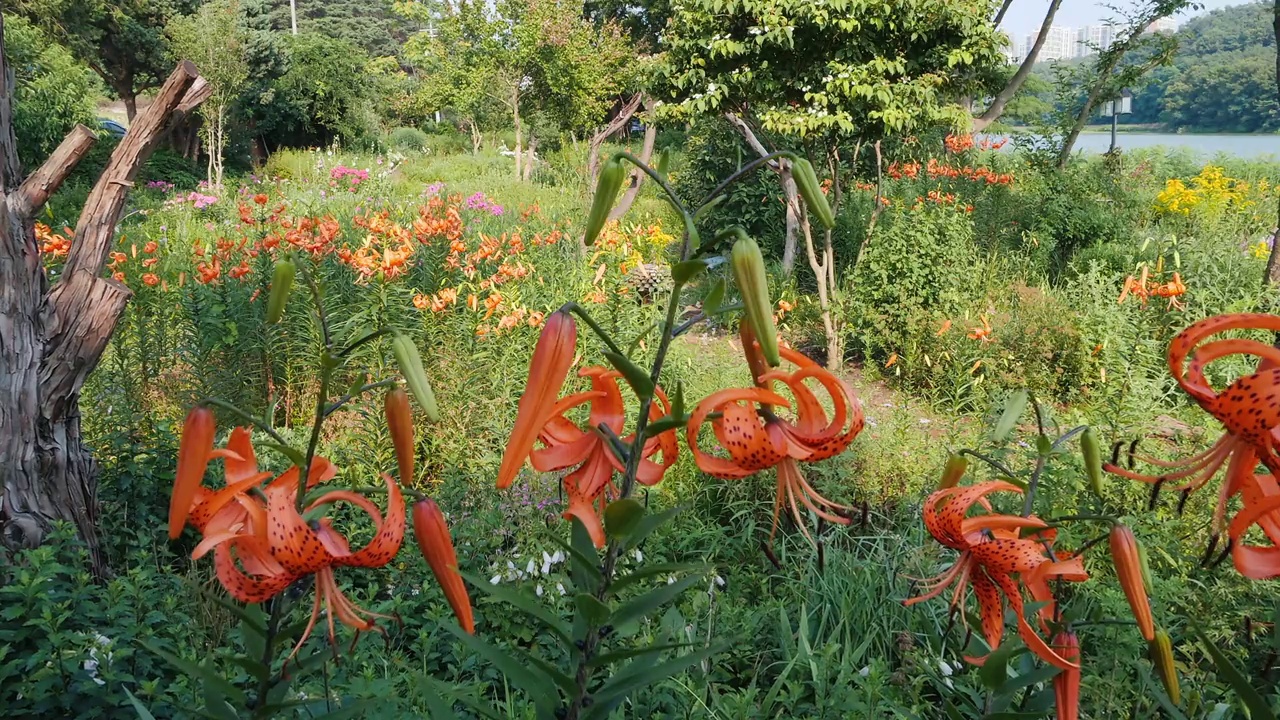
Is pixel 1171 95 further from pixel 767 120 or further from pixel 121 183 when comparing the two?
pixel 121 183

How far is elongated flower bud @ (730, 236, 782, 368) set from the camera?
60cm

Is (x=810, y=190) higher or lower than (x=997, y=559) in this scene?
higher

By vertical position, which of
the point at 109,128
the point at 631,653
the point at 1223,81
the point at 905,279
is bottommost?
the point at 905,279

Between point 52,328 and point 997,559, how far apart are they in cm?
201

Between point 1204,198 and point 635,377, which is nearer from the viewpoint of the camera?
point 635,377

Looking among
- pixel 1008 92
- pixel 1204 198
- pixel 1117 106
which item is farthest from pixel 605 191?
pixel 1117 106

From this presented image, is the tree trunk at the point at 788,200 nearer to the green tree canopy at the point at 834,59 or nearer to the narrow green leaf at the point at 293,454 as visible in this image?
the green tree canopy at the point at 834,59

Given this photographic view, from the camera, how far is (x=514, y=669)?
715 millimetres

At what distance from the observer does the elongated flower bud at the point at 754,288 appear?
60 cm

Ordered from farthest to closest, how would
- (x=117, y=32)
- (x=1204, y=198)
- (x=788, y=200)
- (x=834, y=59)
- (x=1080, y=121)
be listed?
(x=117, y=32)
(x=1080, y=121)
(x=1204, y=198)
(x=788, y=200)
(x=834, y=59)

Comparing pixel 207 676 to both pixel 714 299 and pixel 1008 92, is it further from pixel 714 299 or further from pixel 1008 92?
pixel 1008 92

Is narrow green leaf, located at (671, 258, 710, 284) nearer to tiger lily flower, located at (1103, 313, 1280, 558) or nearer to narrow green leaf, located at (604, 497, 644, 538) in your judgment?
narrow green leaf, located at (604, 497, 644, 538)

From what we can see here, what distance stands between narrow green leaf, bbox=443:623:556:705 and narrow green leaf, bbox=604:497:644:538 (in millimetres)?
155

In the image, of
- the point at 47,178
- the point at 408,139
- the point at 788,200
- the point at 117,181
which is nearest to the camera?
the point at 47,178
